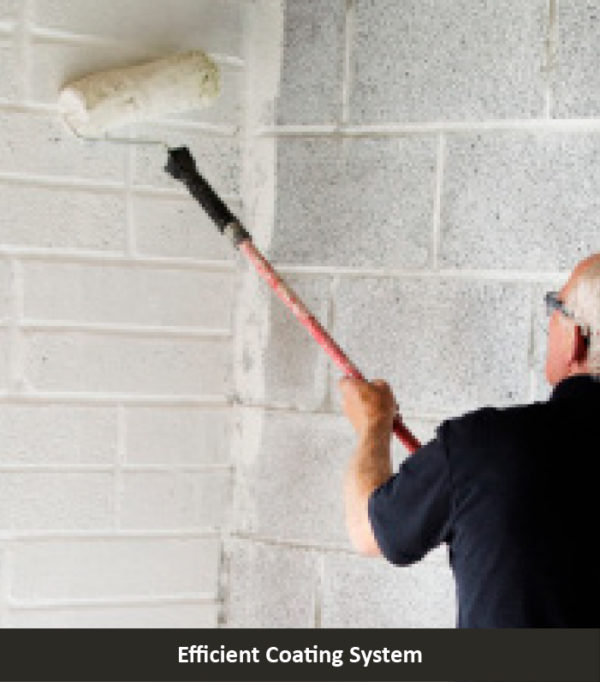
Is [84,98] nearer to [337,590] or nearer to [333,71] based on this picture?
[333,71]

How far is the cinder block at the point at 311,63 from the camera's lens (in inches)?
81.1

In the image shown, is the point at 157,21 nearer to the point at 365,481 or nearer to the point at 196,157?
the point at 196,157

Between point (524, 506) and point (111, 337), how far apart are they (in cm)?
94

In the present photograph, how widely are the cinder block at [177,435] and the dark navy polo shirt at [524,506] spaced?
30.6 inches

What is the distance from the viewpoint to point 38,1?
1.98 metres

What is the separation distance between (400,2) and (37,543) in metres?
1.13

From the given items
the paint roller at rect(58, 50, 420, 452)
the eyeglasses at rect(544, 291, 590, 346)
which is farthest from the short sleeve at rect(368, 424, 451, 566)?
the paint roller at rect(58, 50, 420, 452)

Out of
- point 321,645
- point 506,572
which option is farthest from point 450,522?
point 321,645

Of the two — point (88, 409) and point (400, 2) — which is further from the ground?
point (400, 2)

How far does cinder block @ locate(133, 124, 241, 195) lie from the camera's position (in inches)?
82.0

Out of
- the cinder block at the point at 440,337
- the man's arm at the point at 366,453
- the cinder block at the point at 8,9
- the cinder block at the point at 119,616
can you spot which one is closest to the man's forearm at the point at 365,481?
the man's arm at the point at 366,453

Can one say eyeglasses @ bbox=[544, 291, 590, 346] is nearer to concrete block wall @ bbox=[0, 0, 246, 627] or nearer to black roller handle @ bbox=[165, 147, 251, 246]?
black roller handle @ bbox=[165, 147, 251, 246]

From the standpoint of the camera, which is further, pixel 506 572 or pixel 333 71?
pixel 333 71

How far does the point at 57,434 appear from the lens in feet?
6.78
